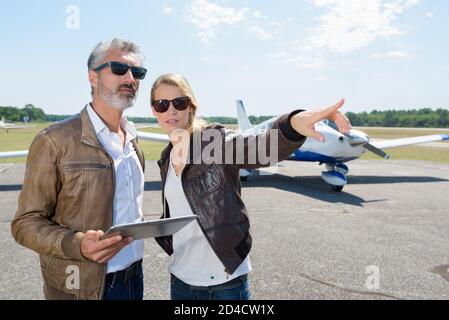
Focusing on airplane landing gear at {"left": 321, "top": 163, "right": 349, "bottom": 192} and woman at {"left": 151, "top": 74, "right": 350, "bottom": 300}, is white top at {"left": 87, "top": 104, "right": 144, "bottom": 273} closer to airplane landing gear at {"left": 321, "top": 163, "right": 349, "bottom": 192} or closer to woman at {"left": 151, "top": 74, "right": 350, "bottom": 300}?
woman at {"left": 151, "top": 74, "right": 350, "bottom": 300}

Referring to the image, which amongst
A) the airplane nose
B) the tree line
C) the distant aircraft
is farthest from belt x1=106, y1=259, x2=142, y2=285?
the tree line

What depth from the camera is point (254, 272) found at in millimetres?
4809

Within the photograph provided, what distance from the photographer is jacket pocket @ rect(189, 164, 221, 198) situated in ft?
6.79

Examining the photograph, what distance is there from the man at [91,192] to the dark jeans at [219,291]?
0.32m

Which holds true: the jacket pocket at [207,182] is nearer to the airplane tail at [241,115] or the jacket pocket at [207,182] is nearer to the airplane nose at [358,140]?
the airplane nose at [358,140]

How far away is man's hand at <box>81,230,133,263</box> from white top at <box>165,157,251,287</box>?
59 centimetres

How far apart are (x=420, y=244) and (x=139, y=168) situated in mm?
5886

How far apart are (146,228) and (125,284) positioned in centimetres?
76

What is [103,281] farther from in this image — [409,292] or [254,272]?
[409,292]

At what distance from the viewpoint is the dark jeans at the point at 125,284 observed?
2033 mm

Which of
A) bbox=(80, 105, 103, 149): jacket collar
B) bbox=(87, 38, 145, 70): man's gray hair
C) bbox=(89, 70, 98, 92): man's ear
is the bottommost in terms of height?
bbox=(80, 105, 103, 149): jacket collar

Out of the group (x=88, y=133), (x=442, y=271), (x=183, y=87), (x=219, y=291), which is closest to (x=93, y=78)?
(x=88, y=133)

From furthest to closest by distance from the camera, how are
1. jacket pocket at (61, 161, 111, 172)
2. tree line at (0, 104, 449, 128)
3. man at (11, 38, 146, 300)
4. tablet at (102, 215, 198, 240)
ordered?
tree line at (0, 104, 449, 128), jacket pocket at (61, 161, 111, 172), man at (11, 38, 146, 300), tablet at (102, 215, 198, 240)
